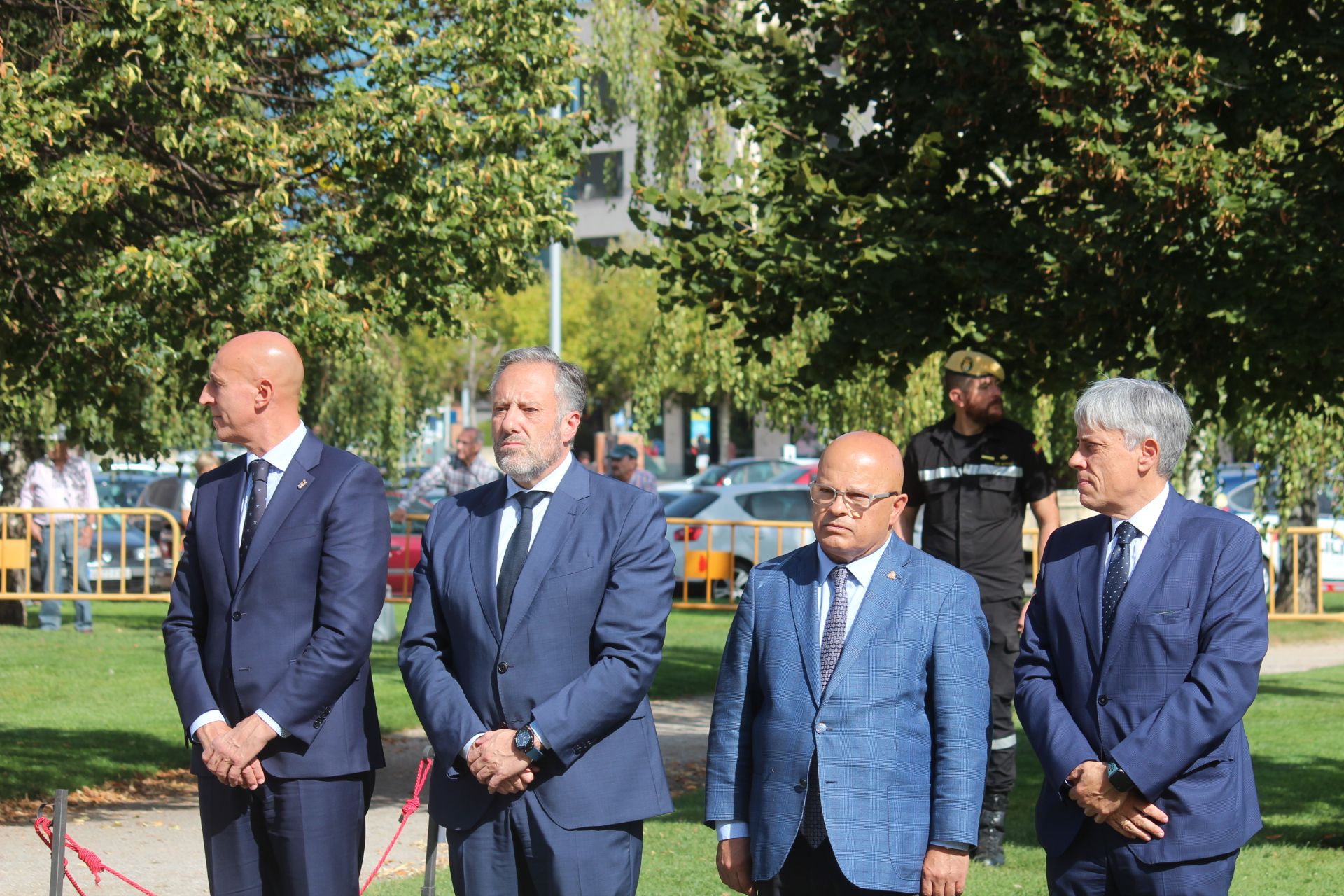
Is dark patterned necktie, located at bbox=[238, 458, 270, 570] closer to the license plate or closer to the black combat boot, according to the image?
the black combat boot

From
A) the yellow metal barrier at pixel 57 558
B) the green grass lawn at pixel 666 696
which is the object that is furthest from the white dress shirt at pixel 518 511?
the yellow metal barrier at pixel 57 558

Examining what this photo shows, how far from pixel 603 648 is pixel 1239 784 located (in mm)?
1771

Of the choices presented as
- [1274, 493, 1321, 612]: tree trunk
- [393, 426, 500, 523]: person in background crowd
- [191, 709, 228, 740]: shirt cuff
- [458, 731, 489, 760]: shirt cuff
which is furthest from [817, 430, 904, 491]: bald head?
[1274, 493, 1321, 612]: tree trunk

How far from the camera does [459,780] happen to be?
4387 mm

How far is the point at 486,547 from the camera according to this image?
14.8ft

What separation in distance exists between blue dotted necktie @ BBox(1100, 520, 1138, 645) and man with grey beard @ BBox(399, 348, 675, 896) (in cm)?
125

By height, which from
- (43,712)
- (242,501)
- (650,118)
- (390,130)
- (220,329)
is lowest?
(43,712)

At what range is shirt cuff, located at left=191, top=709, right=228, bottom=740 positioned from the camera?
4562 millimetres

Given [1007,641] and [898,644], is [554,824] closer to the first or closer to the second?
[898,644]

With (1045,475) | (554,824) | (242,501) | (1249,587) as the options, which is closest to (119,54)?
(242,501)

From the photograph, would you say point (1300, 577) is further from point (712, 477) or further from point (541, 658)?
point (712, 477)

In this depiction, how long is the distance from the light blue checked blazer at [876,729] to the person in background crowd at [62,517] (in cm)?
1422

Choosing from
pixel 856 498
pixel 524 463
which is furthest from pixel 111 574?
pixel 856 498

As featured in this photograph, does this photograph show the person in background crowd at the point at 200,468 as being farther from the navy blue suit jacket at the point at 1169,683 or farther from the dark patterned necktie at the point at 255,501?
the navy blue suit jacket at the point at 1169,683
